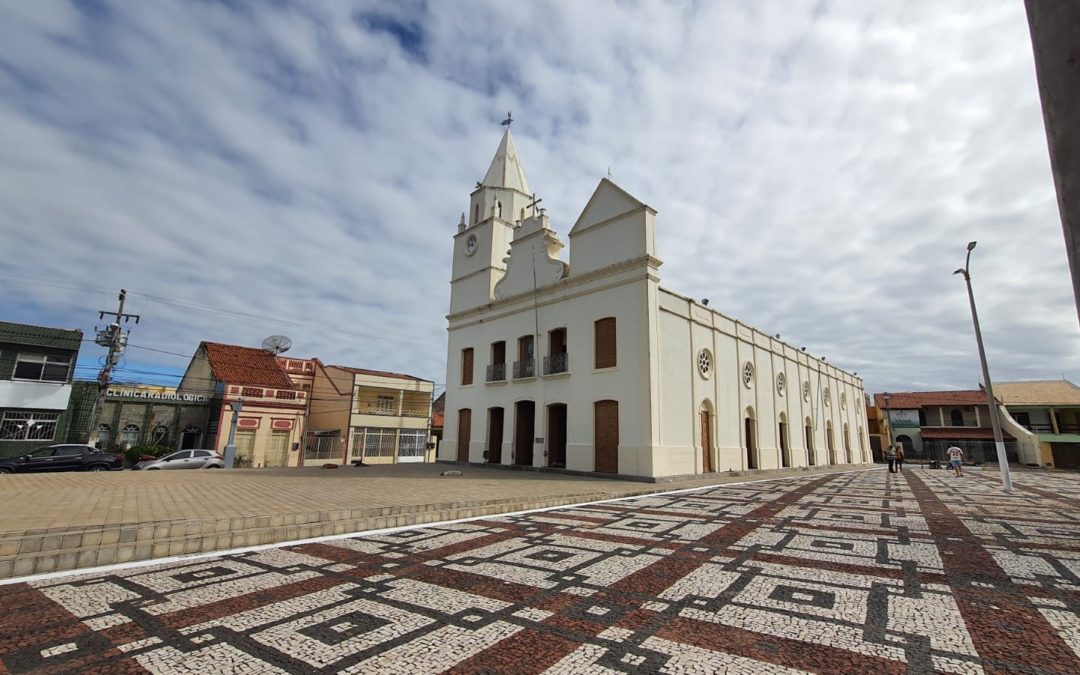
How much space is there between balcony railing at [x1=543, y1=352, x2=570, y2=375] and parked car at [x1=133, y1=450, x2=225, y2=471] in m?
12.8

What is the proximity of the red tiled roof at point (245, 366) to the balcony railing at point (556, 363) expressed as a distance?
17.8 metres

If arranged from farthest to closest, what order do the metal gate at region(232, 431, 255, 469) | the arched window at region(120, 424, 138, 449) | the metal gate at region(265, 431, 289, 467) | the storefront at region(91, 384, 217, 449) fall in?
the metal gate at region(265, 431, 289, 467), the metal gate at region(232, 431, 255, 469), the arched window at region(120, 424, 138, 449), the storefront at region(91, 384, 217, 449)

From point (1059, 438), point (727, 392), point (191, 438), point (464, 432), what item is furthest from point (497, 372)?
point (1059, 438)

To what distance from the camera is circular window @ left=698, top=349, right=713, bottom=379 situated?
58.7ft

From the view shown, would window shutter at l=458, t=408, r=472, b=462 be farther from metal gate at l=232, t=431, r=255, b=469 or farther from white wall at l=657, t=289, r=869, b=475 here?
metal gate at l=232, t=431, r=255, b=469

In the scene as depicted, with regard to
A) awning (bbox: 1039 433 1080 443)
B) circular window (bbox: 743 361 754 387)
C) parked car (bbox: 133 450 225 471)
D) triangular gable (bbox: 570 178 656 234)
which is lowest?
parked car (bbox: 133 450 225 471)

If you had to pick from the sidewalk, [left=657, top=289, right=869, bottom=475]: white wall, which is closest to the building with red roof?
[left=657, top=289, right=869, bottom=475]: white wall

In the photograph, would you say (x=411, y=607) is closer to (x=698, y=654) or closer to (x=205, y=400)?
(x=698, y=654)

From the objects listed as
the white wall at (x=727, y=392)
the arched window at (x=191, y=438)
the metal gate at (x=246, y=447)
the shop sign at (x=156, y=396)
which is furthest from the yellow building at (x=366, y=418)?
the white wall at (x=727, y=392)

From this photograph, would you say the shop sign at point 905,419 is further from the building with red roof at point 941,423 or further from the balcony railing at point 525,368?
the balcony railing at point 525,368

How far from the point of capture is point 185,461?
1791cm

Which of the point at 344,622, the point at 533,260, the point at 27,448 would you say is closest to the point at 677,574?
the point at 344,622

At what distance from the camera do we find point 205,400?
26734mm

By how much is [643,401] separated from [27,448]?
2558 centimetres
